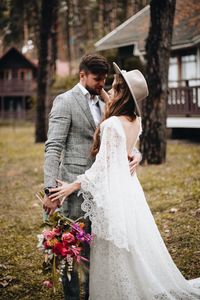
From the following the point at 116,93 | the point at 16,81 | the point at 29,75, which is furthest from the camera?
the point at 29,75

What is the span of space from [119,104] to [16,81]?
5110cm

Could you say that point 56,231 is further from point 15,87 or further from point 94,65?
point 15,87

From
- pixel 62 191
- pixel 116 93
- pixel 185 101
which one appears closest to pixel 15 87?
pixel 185 101

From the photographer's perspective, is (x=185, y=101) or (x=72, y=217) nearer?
(x=72, y=217)

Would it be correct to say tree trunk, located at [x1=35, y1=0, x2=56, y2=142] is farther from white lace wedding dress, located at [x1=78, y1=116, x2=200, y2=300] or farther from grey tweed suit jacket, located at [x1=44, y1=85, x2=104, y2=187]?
white lace wedding dress, located at [x1=78, y1=116, x2=200, y2=300]

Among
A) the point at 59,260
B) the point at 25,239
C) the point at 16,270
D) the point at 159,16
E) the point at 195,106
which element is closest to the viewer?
the point at 59,260

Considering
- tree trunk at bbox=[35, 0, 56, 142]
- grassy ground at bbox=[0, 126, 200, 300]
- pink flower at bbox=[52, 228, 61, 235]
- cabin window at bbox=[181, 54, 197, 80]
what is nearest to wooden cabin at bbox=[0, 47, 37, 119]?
cabin window at bbox=[181, 54, 197, 80]

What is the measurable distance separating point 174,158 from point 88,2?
43514mm

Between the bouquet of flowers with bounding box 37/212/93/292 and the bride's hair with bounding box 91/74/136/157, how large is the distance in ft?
2.33

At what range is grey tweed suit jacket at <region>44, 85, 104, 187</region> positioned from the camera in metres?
4.46

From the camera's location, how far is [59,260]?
4.27 metres

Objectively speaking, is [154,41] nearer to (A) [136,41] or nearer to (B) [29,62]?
(A) [136,41]

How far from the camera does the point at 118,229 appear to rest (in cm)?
429

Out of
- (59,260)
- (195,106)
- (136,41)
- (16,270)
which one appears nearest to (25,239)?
(16,270)
